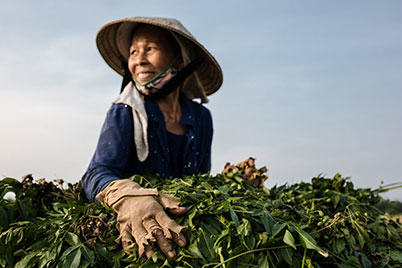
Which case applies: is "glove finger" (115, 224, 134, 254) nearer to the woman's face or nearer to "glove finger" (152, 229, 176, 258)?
"glove finger" (152, 229, 176, 258)

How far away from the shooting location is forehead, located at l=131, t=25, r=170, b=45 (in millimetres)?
2719

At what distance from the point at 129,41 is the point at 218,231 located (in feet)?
6.42

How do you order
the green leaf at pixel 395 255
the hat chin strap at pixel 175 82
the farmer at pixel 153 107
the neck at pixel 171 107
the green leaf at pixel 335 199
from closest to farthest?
1. the green leaf at pixel 395 255
2. the green leaf at pixel 335 199
3. the farmer at pixel 153 107
4. the hat chin strap at pixel 175 82
5. the neck at pixel 171 107

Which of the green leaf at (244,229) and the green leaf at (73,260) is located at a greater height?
the green leaf at (244,229)

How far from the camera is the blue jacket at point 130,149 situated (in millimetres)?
2342

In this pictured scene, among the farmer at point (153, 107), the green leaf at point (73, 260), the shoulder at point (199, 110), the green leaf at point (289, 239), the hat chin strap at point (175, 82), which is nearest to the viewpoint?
the green leaf at point (289, 239)

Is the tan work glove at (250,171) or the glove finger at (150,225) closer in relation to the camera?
the glove finger at (150,225)

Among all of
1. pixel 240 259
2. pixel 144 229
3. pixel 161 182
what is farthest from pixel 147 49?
pixel 240 259

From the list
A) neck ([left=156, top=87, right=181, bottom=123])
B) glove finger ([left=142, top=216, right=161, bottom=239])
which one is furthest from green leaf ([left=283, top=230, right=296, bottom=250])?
neck ([left=156, top=87, right=181, bottom=123])

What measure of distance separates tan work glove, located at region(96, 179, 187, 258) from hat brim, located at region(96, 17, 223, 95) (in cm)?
132

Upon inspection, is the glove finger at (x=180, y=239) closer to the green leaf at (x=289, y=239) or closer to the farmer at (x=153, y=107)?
the green leaf at (x=289, y=239)

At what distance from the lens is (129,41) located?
3.00m

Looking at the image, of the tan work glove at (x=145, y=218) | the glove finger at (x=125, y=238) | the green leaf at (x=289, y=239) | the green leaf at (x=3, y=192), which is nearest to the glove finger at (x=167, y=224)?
the tan work glove at (x=145, y=218)

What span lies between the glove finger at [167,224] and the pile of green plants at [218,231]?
0.19 ft
